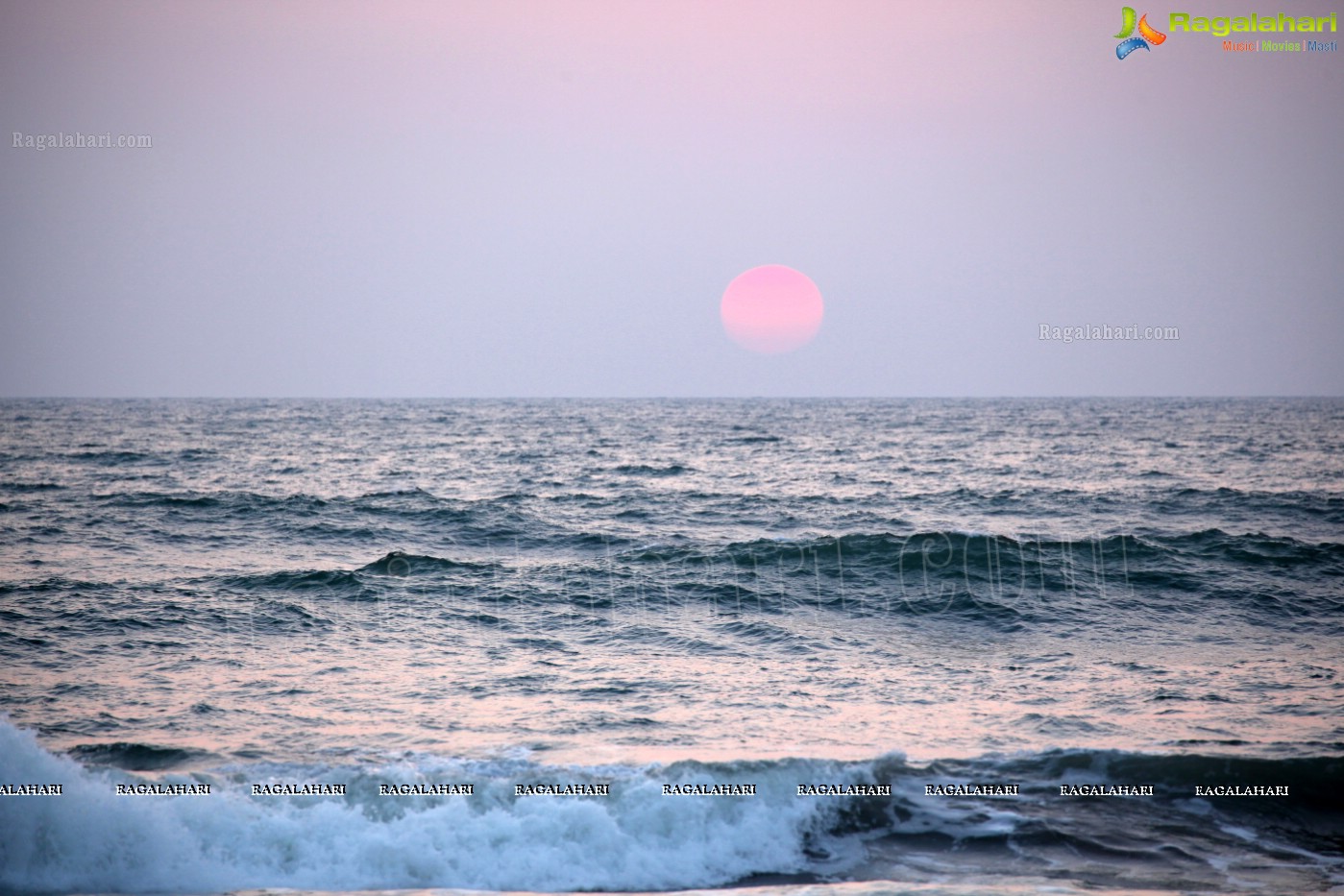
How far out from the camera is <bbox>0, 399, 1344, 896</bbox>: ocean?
7.66m

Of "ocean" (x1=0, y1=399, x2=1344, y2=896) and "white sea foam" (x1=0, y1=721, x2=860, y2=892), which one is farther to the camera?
"ocean" (x1=0, y1=399, x2=1344, y2=896)

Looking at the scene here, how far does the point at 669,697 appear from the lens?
36.6ft

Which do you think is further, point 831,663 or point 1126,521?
point 1126,521

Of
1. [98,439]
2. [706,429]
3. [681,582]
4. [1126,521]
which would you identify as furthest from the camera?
[706,429]

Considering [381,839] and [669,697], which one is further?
[669,697]

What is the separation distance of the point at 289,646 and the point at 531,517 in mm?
12442

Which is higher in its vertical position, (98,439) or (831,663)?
(98,439)

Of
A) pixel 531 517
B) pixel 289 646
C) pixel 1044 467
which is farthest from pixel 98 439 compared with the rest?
pixel 1044 467

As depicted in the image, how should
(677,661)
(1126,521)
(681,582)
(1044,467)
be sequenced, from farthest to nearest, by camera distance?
(1044,467)
(1126,521)
(681,582)
(677,661)

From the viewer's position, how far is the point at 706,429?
235ft

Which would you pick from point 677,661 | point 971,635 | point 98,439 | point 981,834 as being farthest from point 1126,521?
point 98,439

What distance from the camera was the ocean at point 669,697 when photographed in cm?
766

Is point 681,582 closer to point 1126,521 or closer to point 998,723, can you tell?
point 998,723

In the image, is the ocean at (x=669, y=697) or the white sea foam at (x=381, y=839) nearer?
the white sea foam at (x=381, y=839)
